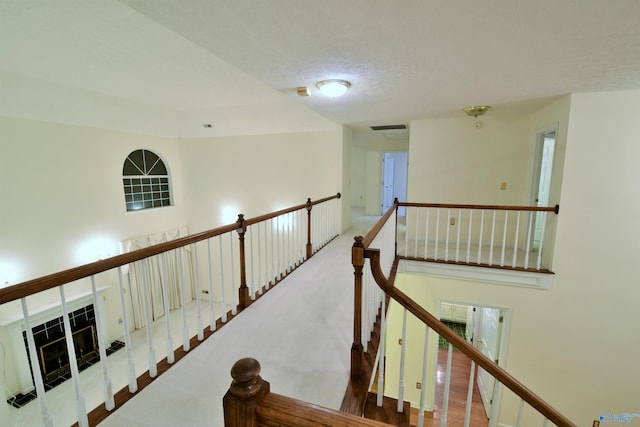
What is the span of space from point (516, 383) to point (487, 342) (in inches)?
191

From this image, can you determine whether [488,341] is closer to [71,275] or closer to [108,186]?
[71,275]

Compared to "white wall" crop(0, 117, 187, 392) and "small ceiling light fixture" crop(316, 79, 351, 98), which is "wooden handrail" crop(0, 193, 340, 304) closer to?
"small ceiling light fixture" crop(316, 79, 351, 98)

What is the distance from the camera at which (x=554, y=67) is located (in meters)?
2.47

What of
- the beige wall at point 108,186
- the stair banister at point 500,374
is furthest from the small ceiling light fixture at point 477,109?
the stair banister at point 500,374

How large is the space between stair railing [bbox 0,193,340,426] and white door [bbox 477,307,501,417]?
10.8 ft

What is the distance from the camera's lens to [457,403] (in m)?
5.50

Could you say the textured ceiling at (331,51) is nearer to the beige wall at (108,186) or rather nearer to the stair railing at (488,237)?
the beige wall at (108,186)

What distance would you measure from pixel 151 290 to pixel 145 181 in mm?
2814

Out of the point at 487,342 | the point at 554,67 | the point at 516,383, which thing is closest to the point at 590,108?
the point at 554,67

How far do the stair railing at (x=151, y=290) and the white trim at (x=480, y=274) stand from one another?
169 centimetres

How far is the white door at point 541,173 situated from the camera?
4.23 metres

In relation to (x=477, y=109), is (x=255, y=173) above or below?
below

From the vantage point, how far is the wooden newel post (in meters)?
0.74

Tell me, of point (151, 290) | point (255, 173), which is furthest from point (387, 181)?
point (151, 290)
